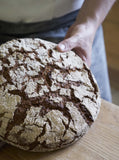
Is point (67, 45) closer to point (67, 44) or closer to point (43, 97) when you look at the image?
point (67, 44)

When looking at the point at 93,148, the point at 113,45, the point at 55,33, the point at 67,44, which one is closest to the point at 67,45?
the point at 67,44

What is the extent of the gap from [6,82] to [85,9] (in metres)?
0.64

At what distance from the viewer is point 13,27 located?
3.68 ft

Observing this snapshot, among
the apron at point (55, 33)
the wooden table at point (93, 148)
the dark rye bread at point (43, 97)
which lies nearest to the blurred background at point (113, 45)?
the apron at point (55, 33)

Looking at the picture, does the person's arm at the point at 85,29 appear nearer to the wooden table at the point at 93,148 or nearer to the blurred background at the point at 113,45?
the wooden table at the point at 93,148

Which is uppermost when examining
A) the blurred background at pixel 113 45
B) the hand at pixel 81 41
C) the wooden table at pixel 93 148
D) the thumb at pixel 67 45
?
the blurred background at pixel 113 45

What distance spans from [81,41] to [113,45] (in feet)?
4.69

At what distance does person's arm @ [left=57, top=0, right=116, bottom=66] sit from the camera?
101 centimetres

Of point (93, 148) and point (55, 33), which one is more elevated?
point (55, 33)

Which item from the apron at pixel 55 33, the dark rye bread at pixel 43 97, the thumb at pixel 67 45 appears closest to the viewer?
the dark rye bread at pixel 43 97

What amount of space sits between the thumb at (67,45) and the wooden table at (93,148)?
35 centimetres

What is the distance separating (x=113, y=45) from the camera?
239 centimetres

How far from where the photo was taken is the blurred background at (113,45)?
2.23 m

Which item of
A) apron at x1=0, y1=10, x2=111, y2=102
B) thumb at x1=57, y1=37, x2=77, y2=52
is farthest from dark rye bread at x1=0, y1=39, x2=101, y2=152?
apron at x1=0, y1=10, x2=111, y2=102
